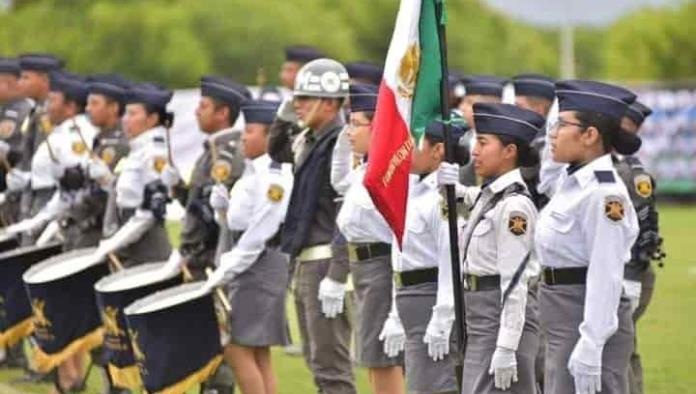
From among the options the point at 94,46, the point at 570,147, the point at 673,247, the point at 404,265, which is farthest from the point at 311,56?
the point at 94,46

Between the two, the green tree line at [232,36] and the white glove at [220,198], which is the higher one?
the green tree line at [232,36]

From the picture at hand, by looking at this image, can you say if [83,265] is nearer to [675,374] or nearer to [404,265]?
[404,265]

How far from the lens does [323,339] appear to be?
10930 millimetres

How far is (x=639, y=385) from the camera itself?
10969 mm

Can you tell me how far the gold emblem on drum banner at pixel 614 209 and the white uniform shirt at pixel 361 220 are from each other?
2013 millimetres

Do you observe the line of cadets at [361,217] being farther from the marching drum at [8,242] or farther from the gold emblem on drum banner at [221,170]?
the marching drum at [8,242]

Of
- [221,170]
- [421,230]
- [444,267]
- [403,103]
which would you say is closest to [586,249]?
[444,267]

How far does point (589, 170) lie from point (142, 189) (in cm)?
432

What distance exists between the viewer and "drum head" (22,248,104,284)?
11.9 metres

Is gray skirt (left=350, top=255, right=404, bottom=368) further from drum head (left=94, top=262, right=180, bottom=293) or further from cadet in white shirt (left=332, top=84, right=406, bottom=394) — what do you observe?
drum head (left=94, top=262, right=180, bottom=293)

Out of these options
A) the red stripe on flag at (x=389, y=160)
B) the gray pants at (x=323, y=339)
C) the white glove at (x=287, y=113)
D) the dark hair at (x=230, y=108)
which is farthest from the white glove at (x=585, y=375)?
the dark hair at (x=230, y=108)

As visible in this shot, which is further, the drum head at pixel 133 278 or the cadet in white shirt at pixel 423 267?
the drum head at pixel 133 278

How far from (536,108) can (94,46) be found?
52484 millimetres

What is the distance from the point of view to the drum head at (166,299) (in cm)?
1057
